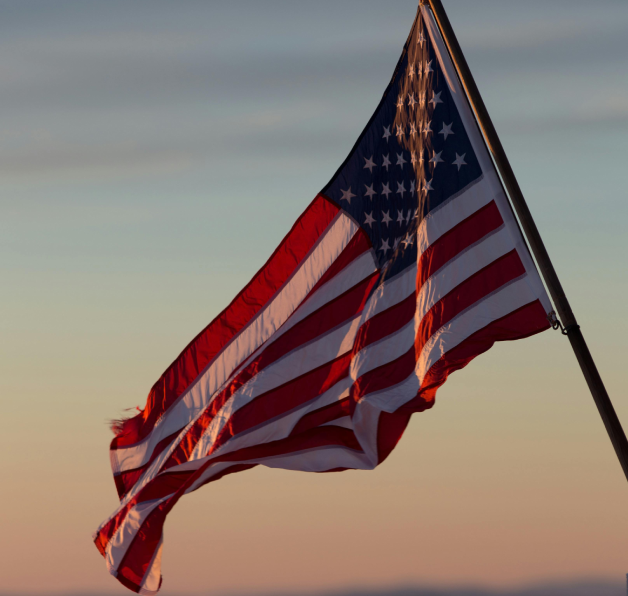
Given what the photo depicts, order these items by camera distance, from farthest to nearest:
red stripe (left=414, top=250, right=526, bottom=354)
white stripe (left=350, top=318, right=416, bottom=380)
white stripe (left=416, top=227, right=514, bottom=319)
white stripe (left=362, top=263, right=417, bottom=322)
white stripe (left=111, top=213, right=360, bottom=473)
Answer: white stripe (left=111, top=213, right=360, bottom=473) < white stripe (left=362, top=263, right=417, bottom=322) < white stripe (left=350, top=318, right=416, bottom=380) < white stripe (left=416, top=227, right=514, bottom=319) < red stripe (left=414, top=250, right=526, bottom=354)

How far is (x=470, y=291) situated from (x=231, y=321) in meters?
4.72

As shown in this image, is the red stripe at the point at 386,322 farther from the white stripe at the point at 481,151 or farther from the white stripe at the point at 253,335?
the white stripe at the point at 481,151

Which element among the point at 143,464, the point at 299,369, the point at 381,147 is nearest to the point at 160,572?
the point at 143,464

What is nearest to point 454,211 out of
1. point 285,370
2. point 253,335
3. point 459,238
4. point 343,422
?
point 459,238

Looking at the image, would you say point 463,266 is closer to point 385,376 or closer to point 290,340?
point 385,376

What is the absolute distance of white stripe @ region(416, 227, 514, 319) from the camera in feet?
42.1

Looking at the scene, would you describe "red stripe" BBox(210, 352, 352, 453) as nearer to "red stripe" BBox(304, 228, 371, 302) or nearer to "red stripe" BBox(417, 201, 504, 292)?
"red stripe" BBox(304, 228, 371, 302)

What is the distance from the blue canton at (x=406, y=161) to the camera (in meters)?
13.6

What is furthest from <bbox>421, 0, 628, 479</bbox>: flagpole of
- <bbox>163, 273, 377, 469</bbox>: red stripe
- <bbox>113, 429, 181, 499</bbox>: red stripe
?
<bbox>113, 429, 181, 499</bbox>: red stripe

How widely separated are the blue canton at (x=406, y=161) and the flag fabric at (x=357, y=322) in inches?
0.8

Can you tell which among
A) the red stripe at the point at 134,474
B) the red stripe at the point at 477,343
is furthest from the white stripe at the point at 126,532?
the red stripe at the point at 477,343

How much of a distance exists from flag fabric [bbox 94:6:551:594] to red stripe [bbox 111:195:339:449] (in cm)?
3

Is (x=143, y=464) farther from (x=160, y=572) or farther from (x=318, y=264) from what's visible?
(x=318, y=264)

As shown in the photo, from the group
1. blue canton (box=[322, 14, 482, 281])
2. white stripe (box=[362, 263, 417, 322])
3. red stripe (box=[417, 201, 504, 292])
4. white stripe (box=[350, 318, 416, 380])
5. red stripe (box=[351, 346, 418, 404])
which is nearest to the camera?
red stripe (box=[417, 201, 504, 292])
